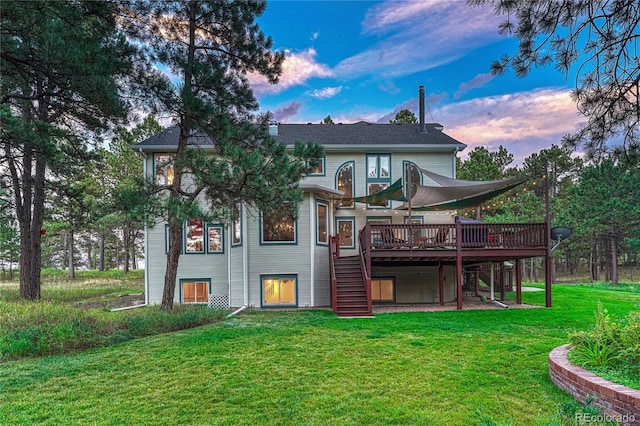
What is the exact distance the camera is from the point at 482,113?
15234 mm

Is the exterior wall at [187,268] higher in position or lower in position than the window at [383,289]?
higher

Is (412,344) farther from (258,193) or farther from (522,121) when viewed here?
(522,121)

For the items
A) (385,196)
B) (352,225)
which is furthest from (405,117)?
(385,196)

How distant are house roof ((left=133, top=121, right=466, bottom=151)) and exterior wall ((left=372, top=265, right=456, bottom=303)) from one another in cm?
503

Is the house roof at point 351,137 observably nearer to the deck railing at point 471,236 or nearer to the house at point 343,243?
the house at point 343,243

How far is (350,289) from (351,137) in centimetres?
708

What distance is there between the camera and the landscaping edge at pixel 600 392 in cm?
335

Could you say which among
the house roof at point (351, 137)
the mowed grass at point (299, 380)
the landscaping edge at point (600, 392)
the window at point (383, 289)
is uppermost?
the house roof at point (351, 137)

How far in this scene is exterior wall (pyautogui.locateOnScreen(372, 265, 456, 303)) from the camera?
45.8ft

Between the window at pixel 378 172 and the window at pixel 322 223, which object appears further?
the window at pixel 378 172

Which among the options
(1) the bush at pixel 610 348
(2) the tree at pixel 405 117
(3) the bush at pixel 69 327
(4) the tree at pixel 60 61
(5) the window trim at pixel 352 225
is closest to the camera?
(1) the bush at pixel 610 348

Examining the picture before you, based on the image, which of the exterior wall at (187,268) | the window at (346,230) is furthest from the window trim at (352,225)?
the exterior wall at (187,268)

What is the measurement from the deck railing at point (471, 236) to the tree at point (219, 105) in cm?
369

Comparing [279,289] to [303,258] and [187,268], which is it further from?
[187,268]
